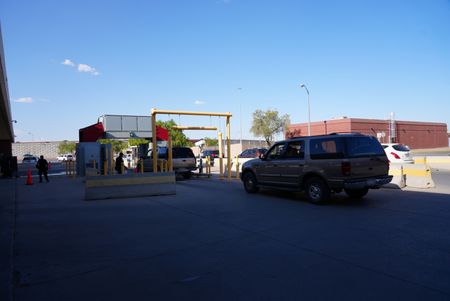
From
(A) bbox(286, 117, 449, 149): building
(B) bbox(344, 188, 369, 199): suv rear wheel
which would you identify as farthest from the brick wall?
(B) bbox(344, 188, 369, 199): suv rear wheel

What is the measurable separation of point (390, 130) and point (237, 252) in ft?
179

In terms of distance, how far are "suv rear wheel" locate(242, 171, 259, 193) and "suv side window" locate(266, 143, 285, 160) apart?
1.12m

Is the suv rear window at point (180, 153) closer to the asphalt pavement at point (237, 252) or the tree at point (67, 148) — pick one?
the asphalt pavement at point (237, 252)

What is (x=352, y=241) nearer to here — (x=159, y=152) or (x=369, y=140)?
(x=369, y=140)

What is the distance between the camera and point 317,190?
982 cm

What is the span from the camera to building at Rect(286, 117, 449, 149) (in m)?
49.5

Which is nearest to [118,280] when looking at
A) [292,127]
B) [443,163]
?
[443,163]

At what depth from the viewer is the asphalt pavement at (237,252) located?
13.5 feet

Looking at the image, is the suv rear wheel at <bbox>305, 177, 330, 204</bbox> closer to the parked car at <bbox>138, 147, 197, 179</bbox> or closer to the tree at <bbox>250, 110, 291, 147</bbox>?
the parked car at <bbox>138, 147, 197, 179</bbox>

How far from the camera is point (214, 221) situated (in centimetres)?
787

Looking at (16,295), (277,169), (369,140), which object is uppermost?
(369,140)

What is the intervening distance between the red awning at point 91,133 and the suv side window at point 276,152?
12287 millimetres

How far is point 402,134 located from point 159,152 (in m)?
49.1

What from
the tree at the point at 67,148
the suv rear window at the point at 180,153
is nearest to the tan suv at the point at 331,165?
the suv rear window at the point at 180,153
